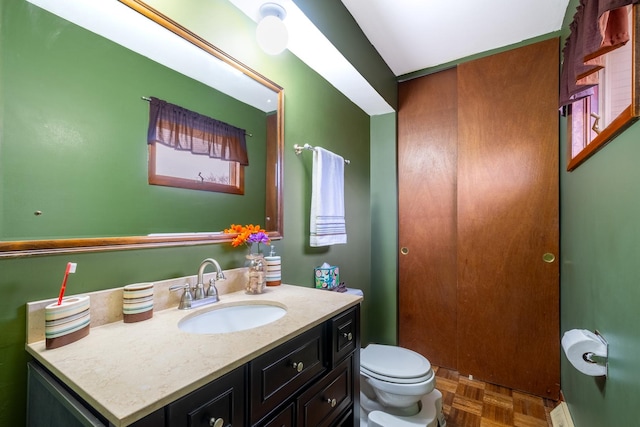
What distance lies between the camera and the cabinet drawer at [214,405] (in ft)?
1.74

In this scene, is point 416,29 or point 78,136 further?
point 416,29

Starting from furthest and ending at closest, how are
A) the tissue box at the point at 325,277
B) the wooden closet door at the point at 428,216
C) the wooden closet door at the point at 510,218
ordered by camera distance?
the wooden closet door at the point at 428,216, the wooden closet door at the point at 510,218, the tissue box at the point at 325,277

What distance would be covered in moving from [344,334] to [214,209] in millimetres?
720

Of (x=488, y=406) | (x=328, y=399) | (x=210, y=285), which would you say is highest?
(x=210, y=285)

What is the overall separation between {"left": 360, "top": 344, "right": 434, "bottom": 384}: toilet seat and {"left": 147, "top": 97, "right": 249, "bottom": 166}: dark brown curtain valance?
1.25 meters

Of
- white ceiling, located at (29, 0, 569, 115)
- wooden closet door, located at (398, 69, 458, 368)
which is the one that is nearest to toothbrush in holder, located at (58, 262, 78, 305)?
white ceiling, located at (29, 0, 569, 115)

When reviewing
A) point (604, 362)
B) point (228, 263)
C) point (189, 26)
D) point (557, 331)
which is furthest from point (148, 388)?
point (557, 331)

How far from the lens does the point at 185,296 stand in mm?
980

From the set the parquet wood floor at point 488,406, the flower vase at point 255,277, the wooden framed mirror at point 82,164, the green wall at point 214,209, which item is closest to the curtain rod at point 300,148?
the green wall at point 214,209

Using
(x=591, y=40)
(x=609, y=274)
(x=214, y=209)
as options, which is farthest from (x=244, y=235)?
(x=591, y=40)

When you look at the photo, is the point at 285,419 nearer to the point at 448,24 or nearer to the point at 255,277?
the point at 255,277

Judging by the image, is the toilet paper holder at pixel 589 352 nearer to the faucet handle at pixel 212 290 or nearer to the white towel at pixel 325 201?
the white towel at pixel 325 201

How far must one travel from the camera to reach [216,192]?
3.94 feet

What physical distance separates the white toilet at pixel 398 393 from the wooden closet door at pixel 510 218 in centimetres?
71
